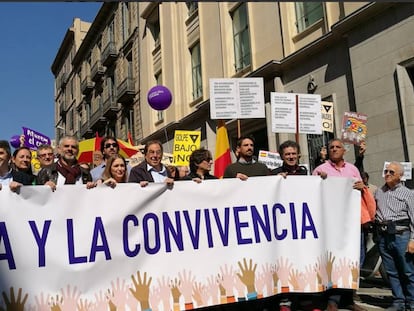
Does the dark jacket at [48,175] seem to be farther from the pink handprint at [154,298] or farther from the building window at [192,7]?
the building window at [192,7]

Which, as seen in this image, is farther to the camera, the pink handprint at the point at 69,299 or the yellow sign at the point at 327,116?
the yellow sign at the point at 327,116

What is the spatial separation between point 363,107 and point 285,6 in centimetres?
448

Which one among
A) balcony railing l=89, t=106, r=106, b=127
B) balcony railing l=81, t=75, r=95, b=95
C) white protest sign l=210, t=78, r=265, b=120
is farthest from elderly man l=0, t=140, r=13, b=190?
balcony railing l=81, t=75, r=95, b=95

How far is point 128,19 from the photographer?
27109 millimetres

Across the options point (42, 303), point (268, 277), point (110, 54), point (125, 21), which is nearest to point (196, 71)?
point (125, 21)

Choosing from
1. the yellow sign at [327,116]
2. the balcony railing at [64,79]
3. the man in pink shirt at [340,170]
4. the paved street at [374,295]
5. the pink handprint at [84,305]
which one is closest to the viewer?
the pink handprint at [84,305]

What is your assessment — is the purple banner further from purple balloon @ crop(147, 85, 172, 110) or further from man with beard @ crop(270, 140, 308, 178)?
man with beard @ crop(270, 140, 308, 178)

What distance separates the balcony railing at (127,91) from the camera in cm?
2547

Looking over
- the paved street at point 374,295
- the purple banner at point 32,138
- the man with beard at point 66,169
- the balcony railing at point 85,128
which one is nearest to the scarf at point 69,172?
the man with beard at point 66,169

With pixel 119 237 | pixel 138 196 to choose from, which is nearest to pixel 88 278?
pixel 119 237

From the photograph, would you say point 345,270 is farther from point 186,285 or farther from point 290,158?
point 186,285

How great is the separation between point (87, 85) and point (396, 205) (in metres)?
34.3

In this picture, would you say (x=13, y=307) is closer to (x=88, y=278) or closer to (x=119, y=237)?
(x=88, y=278)

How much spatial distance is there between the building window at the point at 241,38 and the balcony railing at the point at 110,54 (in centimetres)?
1498
